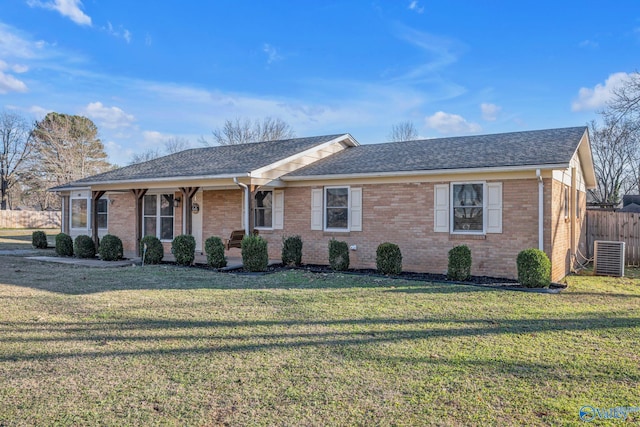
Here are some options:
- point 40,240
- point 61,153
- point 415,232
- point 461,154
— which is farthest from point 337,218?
point 61,153

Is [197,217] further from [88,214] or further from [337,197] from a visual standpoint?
[88,214]

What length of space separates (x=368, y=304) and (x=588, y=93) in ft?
105

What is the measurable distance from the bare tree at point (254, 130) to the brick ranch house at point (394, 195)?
2515 centimetres

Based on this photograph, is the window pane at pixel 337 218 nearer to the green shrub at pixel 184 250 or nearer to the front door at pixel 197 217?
the green shrub at pixel 184 250

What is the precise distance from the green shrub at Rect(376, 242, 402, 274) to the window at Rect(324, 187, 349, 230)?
6.68ft

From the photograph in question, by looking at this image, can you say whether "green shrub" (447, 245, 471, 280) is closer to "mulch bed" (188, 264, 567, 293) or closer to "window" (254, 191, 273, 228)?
"mulch bed" (188, 264, 567, 293)

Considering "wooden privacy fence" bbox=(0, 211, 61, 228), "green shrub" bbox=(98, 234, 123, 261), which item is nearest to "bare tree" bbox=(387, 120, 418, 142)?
"green shrub" bbox=(98, 234, 123, 261)

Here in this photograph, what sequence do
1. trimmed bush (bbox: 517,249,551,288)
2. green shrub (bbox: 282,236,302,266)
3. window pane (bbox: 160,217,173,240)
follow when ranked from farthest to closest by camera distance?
window pane (bbox: 160,217,173,240), green shrub (bbox: 282,236,302,266), trimmed bush (bbox: 517,249,551,288)

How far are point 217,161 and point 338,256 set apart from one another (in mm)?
6261

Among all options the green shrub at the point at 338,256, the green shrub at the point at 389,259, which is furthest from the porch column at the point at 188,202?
the green shrub at the point at 389,259

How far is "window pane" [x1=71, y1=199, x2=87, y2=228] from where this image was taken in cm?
1952

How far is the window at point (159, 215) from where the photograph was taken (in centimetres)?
1634

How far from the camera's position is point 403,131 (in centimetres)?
4225

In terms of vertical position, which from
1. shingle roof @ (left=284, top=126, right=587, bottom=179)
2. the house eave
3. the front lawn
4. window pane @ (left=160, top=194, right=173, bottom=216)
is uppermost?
shingle roof @ (left=284, top=126, right=587, bottom=179)
